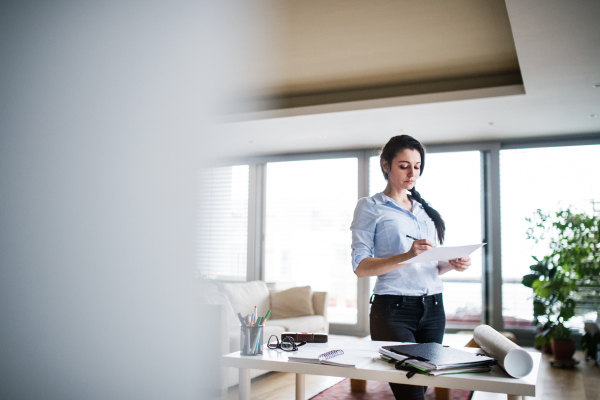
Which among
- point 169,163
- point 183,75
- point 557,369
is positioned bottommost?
point 557,369

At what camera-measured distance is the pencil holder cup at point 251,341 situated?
4.57ft

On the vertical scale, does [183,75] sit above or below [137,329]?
above

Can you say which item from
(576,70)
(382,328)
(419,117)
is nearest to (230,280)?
(419,117)

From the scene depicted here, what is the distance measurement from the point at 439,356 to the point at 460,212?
15.6 ft

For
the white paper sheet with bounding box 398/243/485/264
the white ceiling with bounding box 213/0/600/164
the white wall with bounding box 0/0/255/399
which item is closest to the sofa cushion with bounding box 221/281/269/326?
the white ceiling with bounding box 213/0/600/164

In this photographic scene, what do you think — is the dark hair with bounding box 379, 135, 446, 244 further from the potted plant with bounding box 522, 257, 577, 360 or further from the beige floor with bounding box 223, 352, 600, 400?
the potted plant with bounding box 522, 257, 577, 360

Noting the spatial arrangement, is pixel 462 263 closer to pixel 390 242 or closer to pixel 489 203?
pixel 390 242

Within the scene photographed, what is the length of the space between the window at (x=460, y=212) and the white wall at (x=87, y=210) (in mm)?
5185

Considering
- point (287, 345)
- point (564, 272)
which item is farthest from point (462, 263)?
point (564, 272)

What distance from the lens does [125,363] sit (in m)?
0.55

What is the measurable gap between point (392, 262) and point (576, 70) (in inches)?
115

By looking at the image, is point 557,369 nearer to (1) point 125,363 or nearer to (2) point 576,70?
(2) point 576,70

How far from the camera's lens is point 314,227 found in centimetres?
631

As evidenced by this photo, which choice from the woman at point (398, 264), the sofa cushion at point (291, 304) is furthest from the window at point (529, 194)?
the woman at point (398, 264)
